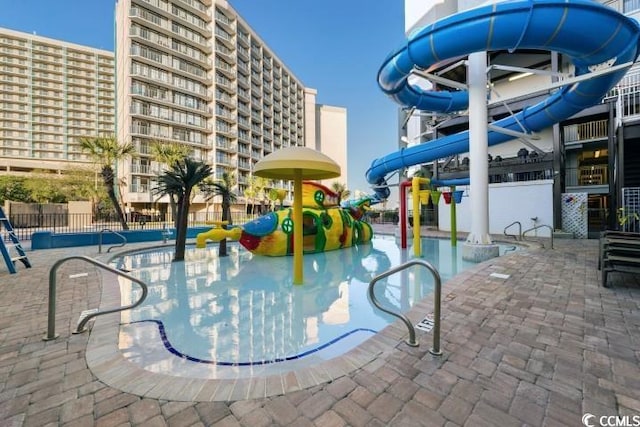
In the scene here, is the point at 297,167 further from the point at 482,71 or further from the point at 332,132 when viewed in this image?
the point at 332,132

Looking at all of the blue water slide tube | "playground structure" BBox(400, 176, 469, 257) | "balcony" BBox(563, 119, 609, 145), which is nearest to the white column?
the blue water slide tube

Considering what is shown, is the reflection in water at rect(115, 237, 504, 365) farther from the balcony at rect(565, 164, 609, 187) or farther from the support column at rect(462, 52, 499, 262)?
the balcony at rect(565, 164, 609, 187)

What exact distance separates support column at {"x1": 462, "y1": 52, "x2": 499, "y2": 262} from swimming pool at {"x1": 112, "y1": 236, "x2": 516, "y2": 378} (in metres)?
0.66

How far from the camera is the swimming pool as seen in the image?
3.03 meters

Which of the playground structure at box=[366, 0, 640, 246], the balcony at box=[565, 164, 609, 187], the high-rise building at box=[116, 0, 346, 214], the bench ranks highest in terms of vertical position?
the high-rise building at box=[116, 0, 346, 214]

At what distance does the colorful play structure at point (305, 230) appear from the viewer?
9.06 m

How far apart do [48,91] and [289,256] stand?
87.2 metres

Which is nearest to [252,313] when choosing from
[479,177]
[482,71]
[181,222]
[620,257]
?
[181,222]

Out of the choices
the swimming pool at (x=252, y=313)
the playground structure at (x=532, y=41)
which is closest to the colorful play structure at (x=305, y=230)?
the swimming pool at (x=252, y=313)

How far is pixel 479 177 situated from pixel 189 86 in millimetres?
44770

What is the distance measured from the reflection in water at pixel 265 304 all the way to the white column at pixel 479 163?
1.16 metres

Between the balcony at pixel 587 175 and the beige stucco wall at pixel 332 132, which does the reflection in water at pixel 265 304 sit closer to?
the balcony at pixel 587 175

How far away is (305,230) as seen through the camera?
31.6 feet

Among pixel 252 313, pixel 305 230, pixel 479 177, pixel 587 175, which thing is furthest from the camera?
pixel 587 175
